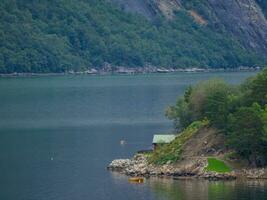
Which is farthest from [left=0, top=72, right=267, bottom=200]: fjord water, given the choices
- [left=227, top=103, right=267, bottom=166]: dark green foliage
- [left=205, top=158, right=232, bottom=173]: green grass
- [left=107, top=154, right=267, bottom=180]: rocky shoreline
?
[left=227, top=103, right=267, bottom=166]: dark green foliage

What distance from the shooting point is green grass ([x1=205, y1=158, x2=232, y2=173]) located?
8888 cm

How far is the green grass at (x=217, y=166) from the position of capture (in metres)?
88.9

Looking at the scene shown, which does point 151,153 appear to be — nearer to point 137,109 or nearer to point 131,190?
point 131,190

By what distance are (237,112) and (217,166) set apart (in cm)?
487

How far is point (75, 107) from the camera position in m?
174

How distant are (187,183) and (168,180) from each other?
6.54ft

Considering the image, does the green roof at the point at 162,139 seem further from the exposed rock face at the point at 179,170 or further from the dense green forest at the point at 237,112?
the exposed rock face at the point at 179,170

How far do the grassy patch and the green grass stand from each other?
3.04 m

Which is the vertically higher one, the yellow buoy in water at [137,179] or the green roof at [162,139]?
→ the green roof at [162,139]

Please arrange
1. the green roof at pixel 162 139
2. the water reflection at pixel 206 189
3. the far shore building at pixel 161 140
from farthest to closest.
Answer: the green roof at pixel 162 139 < the far shore building at pixel 161 140 < the water reflection at pixel 206 189

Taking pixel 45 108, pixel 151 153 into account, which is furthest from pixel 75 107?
pixel 151 153

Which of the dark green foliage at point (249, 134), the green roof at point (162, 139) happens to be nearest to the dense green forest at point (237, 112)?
the dark green foliage at point (249, 134)

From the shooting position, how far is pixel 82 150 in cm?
11231

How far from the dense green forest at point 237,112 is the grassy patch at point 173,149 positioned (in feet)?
4.69
